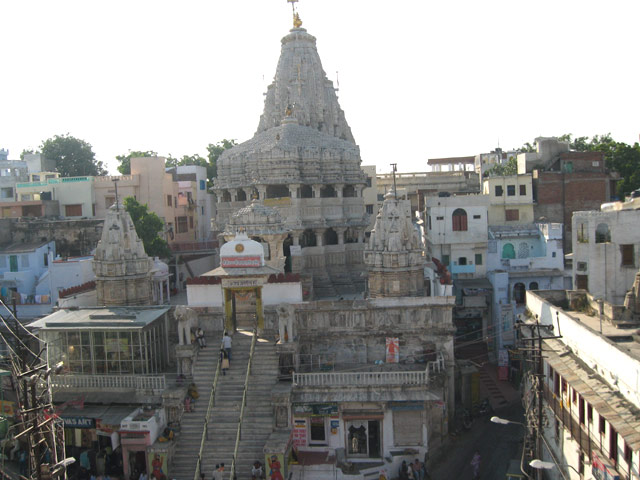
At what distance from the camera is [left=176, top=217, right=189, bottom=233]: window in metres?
51.4

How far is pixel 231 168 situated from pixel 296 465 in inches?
771

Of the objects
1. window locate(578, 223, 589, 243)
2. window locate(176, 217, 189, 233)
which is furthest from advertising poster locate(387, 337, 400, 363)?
window locate(176, 217, 189, 233)

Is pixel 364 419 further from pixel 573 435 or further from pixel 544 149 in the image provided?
pixel 544 149

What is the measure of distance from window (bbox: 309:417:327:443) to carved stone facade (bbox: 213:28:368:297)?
9.40 m

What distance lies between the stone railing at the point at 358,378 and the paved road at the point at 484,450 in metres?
3.17

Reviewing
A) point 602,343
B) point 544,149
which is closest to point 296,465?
point 602,343

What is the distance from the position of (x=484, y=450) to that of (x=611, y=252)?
34.6ft

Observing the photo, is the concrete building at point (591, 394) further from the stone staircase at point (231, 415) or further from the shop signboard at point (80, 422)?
the shop signboard at point (80, 422)

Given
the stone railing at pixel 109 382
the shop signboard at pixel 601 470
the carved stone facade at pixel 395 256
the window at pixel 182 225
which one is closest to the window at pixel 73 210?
the window at pixel 182 225

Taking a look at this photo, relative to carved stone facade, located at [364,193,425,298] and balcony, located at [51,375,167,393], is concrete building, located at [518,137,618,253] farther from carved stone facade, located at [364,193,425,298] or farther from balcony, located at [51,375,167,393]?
balcony, located at [51,375,167,393]

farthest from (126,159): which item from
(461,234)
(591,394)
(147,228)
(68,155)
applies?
(591,394)

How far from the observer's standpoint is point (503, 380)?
3184 centimetres

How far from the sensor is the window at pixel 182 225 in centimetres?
5138

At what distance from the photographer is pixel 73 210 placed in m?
48.2
